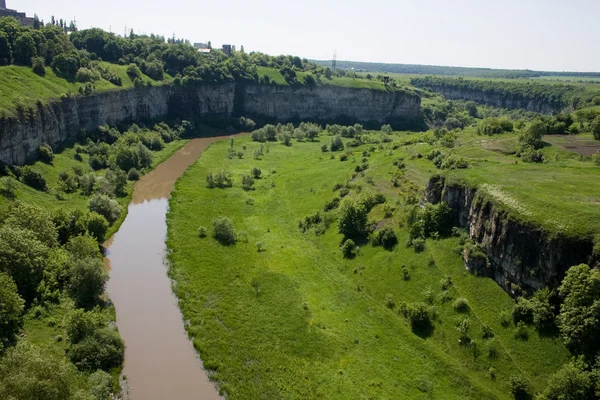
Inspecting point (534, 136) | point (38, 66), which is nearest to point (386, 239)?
point (534, 136)

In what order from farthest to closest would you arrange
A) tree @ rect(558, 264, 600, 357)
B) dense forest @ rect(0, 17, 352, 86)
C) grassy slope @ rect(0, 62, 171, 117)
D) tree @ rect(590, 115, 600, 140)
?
dense forest @ rect(0, 17, 352, 86), tree @ rect(590, 115, 600, 140), grassy slope @ rect(0, 62, 171, 117), tree @ rect(558, 264, 600, 357)

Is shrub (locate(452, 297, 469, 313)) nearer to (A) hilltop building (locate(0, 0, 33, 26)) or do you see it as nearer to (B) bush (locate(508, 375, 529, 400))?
(B) bush (locate(508, 375, 529, 400))

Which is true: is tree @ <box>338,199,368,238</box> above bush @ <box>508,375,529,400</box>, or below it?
above

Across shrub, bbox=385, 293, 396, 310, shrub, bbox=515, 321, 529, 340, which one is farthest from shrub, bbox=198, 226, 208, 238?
shrub, bbox=515, 321, 529, 340

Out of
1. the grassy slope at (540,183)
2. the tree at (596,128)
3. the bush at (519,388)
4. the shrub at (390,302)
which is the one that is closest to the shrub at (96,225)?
the shrub at (390,302)

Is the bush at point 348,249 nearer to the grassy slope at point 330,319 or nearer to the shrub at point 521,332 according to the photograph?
the grassy slope at point 330,319

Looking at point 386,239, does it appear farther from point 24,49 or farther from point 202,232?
point 24,49
